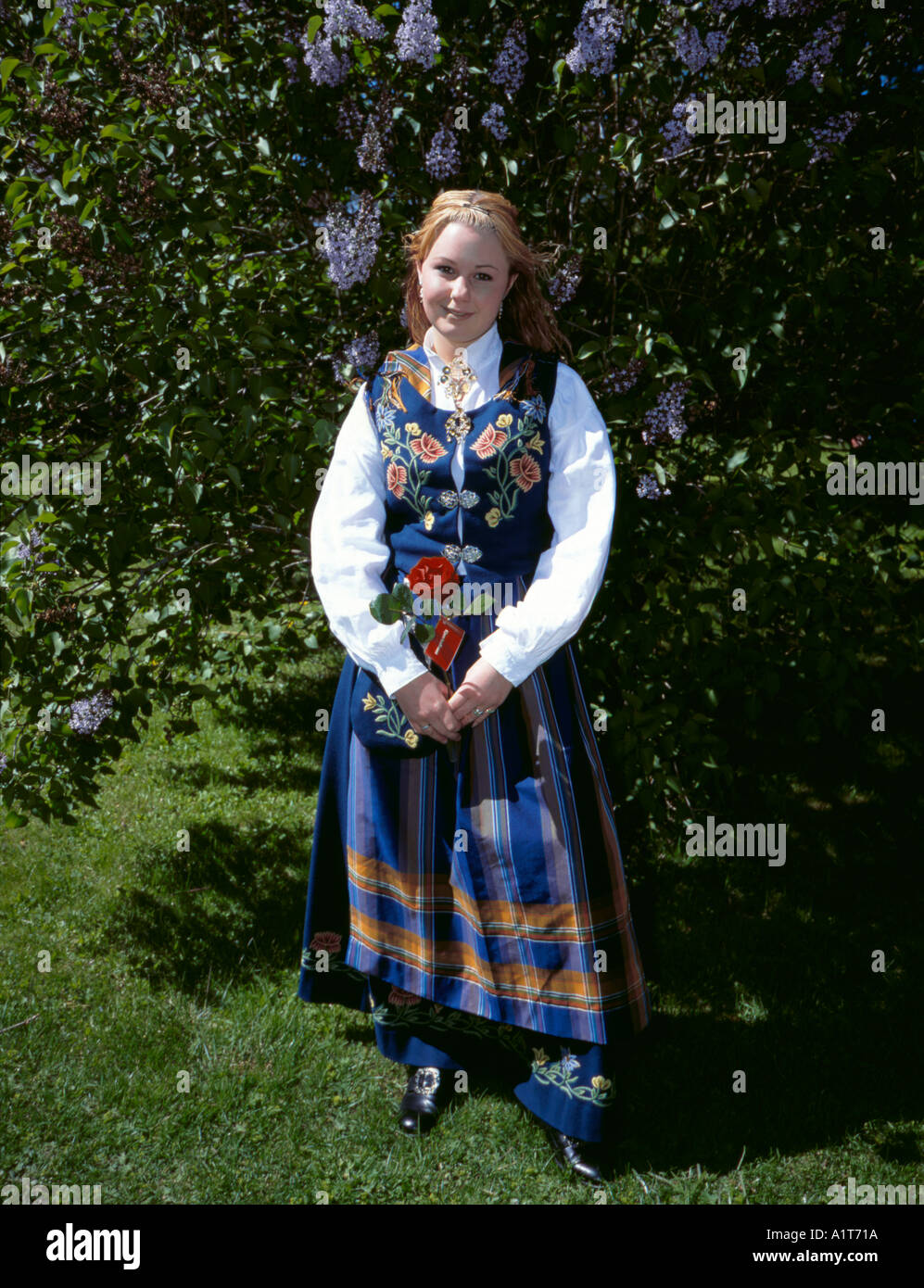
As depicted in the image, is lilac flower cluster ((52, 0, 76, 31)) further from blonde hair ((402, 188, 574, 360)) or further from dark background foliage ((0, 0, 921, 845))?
blonde hair ((402, 188, 574, 360))

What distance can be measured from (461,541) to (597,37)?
120cm

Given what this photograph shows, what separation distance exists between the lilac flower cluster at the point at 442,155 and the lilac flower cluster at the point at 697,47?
1.92ft

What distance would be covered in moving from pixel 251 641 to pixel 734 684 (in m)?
1.82

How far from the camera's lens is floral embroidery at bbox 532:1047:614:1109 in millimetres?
2354

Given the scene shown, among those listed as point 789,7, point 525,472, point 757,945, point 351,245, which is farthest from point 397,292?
point 757,945

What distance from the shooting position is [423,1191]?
245cm

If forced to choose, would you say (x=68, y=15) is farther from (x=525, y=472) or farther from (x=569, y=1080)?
(x=569, y=1080)

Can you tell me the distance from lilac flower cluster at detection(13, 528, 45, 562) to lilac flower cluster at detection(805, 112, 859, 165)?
217 cm

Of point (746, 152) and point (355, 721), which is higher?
point (746, 152)

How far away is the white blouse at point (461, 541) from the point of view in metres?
2.18

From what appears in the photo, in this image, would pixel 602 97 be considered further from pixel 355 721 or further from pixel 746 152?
pixel 355 721

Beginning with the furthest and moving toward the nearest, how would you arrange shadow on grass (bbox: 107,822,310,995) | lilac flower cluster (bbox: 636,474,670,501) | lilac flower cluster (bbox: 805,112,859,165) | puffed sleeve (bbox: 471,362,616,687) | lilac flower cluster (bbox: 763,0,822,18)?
shadow on grass (bbox: 107,822,310,995) → lilac flower cluster (bbox: 636,474,670,501) → lilac flower cluster (bbox: 805,112,859,165) → lilac flower cluster (bbox: 763,0,822,18) → puffed sleeve (bbox: 471,362,616,687)

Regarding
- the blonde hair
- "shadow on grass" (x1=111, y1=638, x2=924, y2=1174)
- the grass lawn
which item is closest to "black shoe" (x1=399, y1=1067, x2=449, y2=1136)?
the grass lawn
